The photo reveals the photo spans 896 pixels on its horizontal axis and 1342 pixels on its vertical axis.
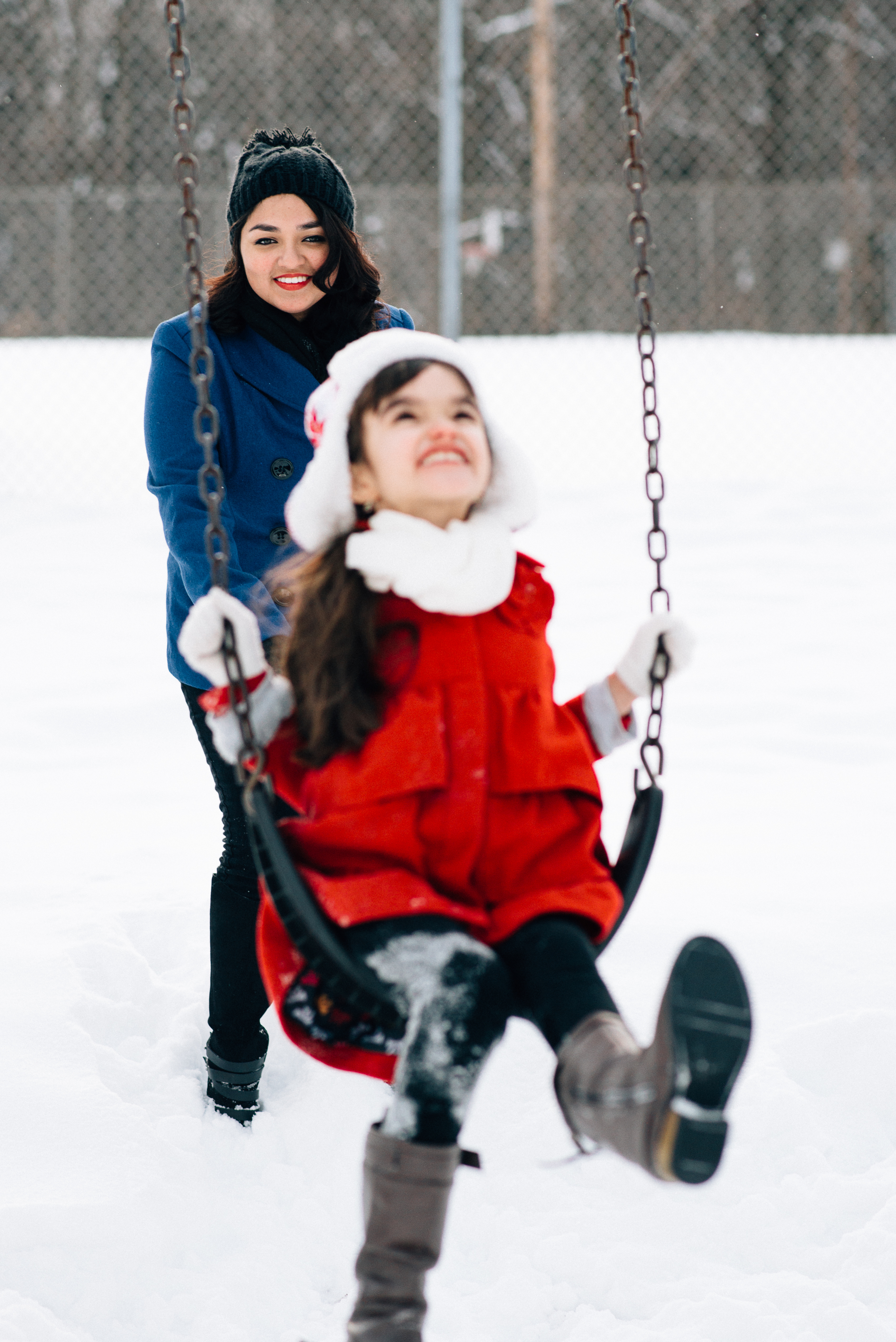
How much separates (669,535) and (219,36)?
10034 millimetres

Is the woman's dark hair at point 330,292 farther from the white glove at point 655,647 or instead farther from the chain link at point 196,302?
the white glove at point 655,647

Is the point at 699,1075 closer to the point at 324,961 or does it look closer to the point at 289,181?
the point at 324,961

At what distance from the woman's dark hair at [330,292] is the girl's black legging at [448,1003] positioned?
1.08 metres

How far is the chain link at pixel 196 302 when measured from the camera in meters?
1.57

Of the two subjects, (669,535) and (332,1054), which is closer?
(332,1054)

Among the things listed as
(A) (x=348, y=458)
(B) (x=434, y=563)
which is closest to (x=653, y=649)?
(B) (x=434, y=563)

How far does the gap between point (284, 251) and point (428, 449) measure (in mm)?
711

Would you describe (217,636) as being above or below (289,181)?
below

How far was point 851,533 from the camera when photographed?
21.9ft

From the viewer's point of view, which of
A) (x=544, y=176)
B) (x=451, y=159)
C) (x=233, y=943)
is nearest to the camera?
(x=233, y=943)

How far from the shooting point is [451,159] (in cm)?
549

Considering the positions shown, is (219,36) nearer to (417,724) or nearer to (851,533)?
(851,533)

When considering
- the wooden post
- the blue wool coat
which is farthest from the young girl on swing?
the wooden post

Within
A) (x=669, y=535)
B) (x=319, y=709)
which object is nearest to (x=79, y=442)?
(x=669, y=535)
